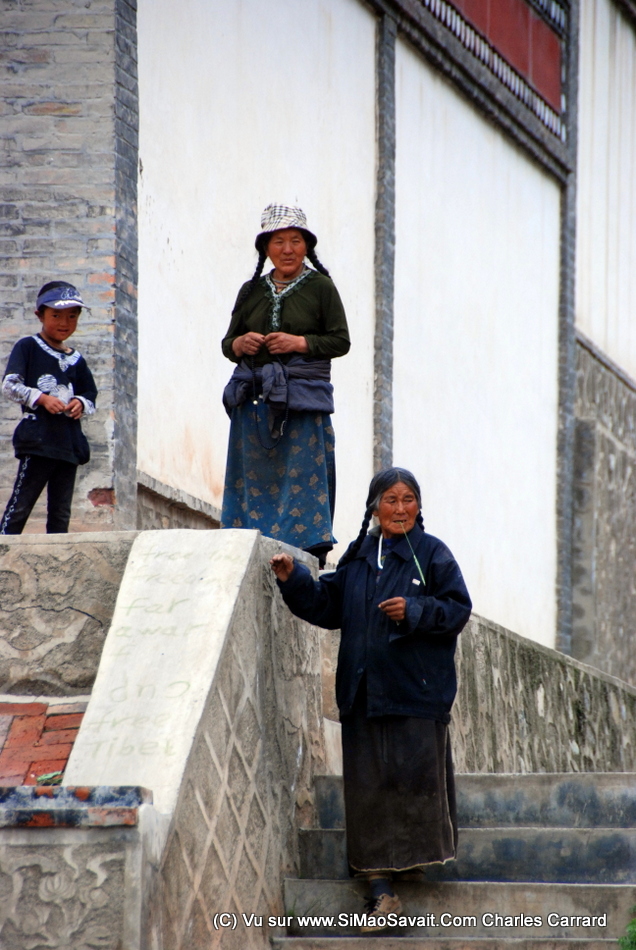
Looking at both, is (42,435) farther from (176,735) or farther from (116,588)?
(176,735)

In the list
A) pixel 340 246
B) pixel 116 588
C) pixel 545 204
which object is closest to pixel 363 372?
pixel 340 246

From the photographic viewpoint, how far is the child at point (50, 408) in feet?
21.4

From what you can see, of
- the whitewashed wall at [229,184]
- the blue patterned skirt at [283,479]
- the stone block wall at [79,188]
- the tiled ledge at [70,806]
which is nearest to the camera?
the tiled ledge at [70,806]

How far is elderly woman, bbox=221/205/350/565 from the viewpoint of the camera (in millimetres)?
6023

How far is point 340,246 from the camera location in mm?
11039

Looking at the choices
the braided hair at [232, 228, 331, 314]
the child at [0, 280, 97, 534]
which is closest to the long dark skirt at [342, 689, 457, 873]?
the braided hair at [232, 228, 331, 314]

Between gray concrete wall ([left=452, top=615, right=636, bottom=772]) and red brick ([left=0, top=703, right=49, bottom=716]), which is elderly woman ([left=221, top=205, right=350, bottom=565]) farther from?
gray concrete wall ([left=452, top=615, right=636, bottom=772])

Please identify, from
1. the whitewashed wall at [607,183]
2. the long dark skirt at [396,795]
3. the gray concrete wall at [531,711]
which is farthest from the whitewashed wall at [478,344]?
the long dark skirt at [396,795]

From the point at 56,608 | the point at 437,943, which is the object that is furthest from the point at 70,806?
the point at 56,608

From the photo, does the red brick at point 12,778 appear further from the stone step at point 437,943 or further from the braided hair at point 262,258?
the braided hair at point 262,258

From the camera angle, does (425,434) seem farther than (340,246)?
Yes

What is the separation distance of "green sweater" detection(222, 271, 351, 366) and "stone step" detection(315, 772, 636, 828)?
166 cm

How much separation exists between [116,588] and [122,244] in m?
3.53

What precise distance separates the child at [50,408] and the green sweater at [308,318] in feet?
2.34
